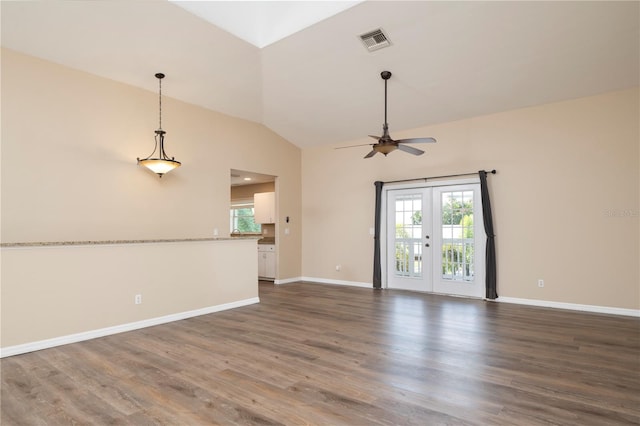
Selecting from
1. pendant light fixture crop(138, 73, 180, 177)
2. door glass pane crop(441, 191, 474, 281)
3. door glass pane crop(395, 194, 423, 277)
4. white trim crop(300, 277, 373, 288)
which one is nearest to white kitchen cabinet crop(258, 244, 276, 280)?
white trim crop(300, 277, 373, 288)

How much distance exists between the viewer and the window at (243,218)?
978 cm

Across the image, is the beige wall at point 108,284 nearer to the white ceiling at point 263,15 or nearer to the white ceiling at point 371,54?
the white ceiling at point 371,54

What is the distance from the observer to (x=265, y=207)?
830 centimetres

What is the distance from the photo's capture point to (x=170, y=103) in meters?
5.89

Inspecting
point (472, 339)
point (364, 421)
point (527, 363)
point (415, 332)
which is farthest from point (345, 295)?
point (364, 421)

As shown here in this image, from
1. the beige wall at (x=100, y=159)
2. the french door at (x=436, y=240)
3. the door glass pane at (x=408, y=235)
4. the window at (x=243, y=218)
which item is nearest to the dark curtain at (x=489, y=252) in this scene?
the french door at (x=436, y=240)

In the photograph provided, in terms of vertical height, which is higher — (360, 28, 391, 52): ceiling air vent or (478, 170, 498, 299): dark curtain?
(360, 28, 391, 52): ceiling air vent

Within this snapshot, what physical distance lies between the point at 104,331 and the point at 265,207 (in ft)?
15.3

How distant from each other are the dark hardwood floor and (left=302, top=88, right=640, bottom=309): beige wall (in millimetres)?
718

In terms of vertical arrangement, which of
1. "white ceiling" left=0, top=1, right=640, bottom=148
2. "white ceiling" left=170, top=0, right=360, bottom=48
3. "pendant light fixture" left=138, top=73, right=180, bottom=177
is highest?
"white ceiling" left=170, top=0, right=360, bottom=48

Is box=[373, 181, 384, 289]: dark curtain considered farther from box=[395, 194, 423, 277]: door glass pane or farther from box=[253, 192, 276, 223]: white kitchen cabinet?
box=[253, 192, 276, 223]: white kitchen cabinet

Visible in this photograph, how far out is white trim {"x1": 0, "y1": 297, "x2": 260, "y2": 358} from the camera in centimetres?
347

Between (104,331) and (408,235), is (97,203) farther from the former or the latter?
(408,235)

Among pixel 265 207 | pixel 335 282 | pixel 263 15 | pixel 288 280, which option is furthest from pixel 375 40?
pixel 288 280
